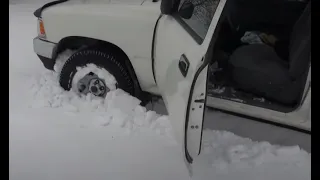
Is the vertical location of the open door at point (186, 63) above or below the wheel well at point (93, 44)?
above

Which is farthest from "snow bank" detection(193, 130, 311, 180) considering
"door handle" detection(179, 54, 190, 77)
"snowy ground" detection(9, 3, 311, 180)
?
"door handle" detection(179, 54, 190, 77)

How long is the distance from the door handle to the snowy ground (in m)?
0.81

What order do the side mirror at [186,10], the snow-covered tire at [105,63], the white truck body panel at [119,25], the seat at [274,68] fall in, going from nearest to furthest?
the seat at [274,68] < the side mirror at [186,10] < the white truck body panel at [119,25] < the snow-covered tire at [105,63]

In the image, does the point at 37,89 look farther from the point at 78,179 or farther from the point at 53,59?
the point at 78,179

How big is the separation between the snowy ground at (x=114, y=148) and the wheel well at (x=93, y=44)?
0.17 metres

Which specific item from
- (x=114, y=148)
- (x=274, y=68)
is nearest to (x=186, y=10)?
(x=274, y=68)

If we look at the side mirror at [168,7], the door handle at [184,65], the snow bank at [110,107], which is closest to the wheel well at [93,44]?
the snow bank at [110,107]

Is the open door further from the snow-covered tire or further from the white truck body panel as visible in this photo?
the snow-covered tire

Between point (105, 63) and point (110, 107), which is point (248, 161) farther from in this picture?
point (105, 63)

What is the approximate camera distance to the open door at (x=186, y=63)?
7.13 ft

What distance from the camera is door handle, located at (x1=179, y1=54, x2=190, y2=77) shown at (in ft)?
7.72

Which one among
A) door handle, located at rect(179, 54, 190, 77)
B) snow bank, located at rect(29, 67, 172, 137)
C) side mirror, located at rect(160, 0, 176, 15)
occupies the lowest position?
snow bank, located at rect(29, 67, 172, 137)

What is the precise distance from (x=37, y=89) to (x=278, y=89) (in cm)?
254

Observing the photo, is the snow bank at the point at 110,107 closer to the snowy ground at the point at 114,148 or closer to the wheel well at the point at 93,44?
the snowy ground at the point at 114,148
